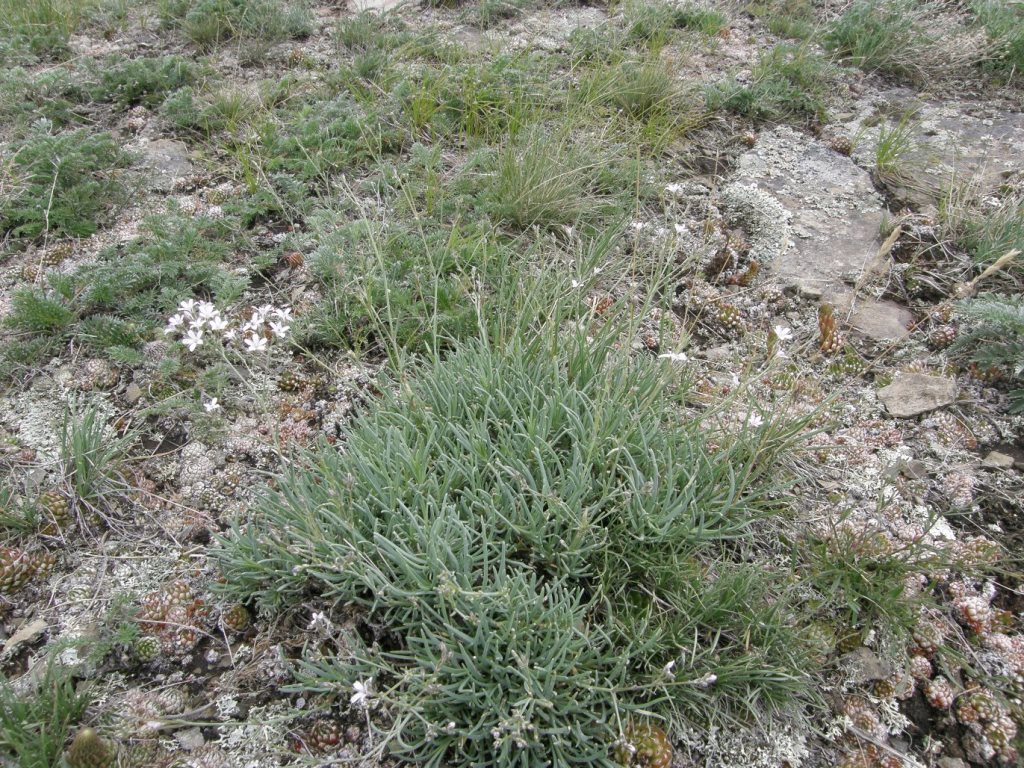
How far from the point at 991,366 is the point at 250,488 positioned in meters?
2.96

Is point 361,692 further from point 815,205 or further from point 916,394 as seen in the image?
point 815,205

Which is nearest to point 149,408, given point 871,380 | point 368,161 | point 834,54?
point 368,161

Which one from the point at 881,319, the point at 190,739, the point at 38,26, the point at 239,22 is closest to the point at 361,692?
the point at 190,739

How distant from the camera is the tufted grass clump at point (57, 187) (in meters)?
3.33

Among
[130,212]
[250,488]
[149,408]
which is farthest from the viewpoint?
[130,212]

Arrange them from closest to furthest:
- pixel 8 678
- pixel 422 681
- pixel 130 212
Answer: pixel 422 681
pixel 8 678
pixel 130 212

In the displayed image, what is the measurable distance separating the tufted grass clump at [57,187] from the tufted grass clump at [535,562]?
6.24ft

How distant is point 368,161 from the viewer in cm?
385

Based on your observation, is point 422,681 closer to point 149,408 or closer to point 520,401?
point 520,401

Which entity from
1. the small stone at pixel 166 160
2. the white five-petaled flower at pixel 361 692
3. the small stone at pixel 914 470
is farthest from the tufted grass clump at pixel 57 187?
the small stone at pixel 914 470

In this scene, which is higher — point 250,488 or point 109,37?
point 109,37

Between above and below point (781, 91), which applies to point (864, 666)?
below

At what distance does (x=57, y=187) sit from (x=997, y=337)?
14.2 feet

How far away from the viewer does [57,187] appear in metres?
3.42
